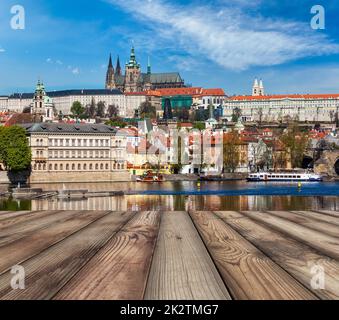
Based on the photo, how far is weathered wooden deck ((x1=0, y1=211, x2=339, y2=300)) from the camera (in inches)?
109

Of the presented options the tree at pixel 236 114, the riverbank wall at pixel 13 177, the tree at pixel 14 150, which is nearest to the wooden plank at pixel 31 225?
the tree at pixel 14 150

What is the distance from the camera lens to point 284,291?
2.77 metres

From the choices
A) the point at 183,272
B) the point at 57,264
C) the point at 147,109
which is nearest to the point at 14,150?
the point at 57,264

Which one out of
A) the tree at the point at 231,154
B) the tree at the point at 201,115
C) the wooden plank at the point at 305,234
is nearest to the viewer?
the wooden plank at the point at 305,234

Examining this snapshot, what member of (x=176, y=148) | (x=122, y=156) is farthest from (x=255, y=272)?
(x=176, y=148)

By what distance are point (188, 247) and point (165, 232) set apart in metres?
0.78

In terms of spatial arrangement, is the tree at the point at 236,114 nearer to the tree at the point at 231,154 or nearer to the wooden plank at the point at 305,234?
the tree at the point at 231,154

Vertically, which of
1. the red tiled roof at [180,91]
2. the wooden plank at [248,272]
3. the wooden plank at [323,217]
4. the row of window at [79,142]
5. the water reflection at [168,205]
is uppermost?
the red tiled roof at [180,91]

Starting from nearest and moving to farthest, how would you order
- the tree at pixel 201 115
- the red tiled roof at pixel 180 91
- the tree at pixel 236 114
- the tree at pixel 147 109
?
the tree at pixel 147 109 < the tree at pixel 236 114 < the tree at pixel 201 115 < the red tiled roof at pixel 180 91

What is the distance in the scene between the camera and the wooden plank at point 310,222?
4.79 metres

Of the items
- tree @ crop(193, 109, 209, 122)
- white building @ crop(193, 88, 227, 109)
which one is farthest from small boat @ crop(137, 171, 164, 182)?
white building @ crop(193, 88, 227, 109)

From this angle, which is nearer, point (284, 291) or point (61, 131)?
point (284, 291)

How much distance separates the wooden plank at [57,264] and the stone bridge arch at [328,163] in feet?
295
